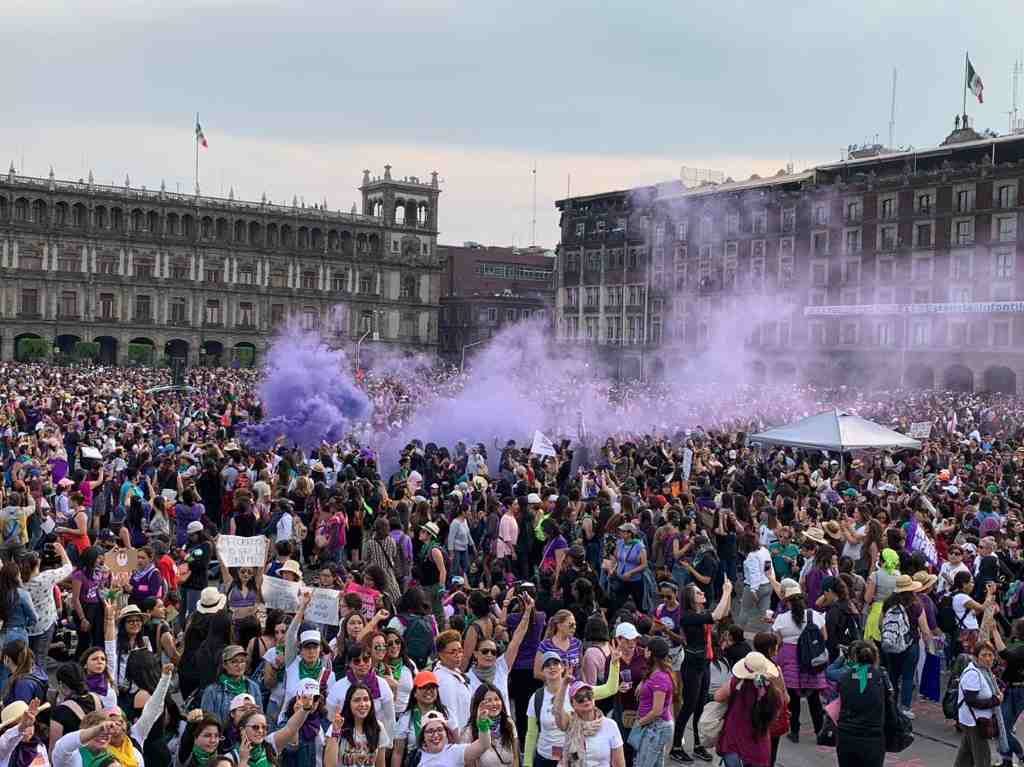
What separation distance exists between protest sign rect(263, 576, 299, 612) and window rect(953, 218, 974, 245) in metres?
55.5

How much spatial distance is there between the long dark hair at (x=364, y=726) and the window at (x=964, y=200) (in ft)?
188

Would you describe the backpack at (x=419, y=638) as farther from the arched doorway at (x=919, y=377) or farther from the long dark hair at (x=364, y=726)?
the arched doorway at (x=919, y=377)

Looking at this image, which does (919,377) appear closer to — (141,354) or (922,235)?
(922,235)

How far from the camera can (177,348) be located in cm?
8350

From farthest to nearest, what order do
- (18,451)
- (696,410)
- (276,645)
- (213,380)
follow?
(213,380) < (696,410) < (18,451) < (276,645)

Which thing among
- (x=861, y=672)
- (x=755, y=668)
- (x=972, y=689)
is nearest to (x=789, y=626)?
(x=972, y=689)

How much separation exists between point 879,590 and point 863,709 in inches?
123

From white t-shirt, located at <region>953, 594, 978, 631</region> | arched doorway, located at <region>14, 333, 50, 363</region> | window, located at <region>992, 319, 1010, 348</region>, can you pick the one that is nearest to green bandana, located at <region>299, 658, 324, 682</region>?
white t-shirt, located at <region>953, 594, 978, 631</region>

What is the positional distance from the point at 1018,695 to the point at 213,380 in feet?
140

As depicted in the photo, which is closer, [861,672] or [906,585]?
[861,672]

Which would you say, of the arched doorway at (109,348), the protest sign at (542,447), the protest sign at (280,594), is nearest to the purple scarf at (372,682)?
the protest sign at (280,594)

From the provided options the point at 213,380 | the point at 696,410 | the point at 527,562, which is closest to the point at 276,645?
the point at 527,562

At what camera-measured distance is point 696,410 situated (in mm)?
35312

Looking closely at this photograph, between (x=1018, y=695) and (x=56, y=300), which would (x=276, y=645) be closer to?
(x=1018, y=695)
